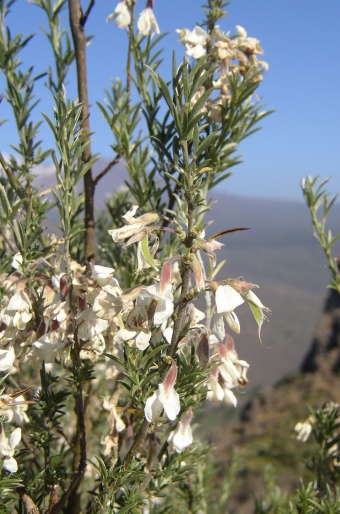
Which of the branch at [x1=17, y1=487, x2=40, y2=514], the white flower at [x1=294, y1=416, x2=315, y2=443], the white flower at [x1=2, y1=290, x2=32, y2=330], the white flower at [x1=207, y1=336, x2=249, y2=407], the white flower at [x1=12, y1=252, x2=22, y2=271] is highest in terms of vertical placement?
the white flower at [x1=12, y1=252, x2=22, y2=271]

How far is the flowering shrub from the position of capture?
2.14 ft

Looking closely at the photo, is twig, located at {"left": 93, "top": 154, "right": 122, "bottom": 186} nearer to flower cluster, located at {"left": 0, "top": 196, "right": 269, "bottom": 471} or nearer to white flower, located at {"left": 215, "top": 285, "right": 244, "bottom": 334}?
flower cluster, located at {"left": 0, "top": 196, "right": 269, "bottom": 471}

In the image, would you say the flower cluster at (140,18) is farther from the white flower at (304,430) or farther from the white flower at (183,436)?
the white flower at (304,430)

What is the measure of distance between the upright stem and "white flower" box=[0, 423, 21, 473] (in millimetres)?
385

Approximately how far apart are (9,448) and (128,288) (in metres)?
0.33

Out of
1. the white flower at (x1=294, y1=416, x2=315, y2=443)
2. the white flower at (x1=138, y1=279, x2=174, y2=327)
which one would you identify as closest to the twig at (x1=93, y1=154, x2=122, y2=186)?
the white flower at (x1=138, y1=279, x2=174, y2=327)

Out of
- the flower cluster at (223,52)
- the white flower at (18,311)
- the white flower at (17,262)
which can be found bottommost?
the white flower at (18,311)

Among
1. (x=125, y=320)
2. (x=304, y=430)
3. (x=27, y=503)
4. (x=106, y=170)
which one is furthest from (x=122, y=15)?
(x=304, y=430)

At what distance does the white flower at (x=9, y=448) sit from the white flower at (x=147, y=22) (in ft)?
2.78

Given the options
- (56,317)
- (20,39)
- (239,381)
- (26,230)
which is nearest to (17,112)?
(20,39)

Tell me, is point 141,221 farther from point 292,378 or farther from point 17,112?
point 292,378

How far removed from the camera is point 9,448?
740 mm

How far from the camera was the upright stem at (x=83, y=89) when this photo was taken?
1015 millimetres

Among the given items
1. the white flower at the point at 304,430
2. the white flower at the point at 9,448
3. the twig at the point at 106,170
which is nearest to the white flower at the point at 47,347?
the white flower at the point at 9,448
